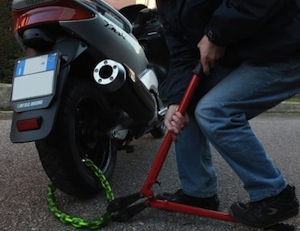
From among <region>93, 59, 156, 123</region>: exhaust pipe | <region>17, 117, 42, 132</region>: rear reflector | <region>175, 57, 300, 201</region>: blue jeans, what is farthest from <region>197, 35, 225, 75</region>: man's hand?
<region>17, 117, 42, 132</region>: rear reflector

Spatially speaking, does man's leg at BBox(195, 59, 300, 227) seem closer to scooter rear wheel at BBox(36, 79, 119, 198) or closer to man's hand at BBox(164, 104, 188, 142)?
man's hand at BBox(164, 104, 188, 142)

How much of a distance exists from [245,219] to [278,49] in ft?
2.53

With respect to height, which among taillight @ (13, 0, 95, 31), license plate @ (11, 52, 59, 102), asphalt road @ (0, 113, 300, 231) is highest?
taillight @ (13, 0, 95, 31)

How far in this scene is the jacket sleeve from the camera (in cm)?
169

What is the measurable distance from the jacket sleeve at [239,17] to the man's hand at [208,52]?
0.07 metres

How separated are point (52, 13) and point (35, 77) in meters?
0.38

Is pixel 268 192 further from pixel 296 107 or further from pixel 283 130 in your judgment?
pixel 296 107

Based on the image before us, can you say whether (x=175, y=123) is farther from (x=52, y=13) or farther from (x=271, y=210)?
(x=52, y=13)

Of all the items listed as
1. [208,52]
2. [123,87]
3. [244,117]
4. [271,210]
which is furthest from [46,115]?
[271,210]

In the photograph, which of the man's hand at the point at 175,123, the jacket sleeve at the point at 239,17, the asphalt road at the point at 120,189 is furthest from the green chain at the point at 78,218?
the jacket sleeve at the point at 239,17

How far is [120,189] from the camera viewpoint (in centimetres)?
266

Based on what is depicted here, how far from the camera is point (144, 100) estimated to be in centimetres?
246

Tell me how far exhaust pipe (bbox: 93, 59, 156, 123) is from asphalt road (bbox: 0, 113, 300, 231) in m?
0.55

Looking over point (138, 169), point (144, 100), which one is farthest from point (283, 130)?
point (144, 100)
